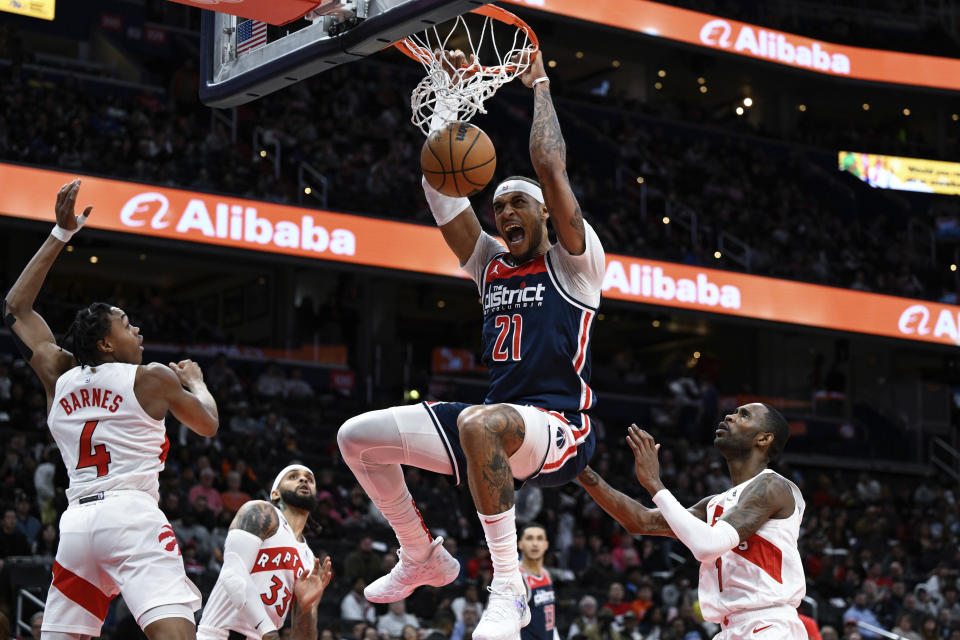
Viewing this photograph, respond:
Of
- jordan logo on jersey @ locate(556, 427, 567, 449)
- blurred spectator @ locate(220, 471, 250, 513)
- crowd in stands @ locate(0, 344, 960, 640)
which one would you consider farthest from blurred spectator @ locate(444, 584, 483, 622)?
jordan logo on jersey @ locate(556, 427, 567, 449)

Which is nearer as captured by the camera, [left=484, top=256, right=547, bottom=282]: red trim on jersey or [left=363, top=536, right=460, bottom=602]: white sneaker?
[left=484, top=256, right=547, bottom=282]: red trim on jersey

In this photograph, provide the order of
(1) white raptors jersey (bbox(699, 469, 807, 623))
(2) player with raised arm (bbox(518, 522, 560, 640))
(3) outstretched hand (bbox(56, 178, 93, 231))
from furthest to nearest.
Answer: (2) player with raised arm (bbox(518, 522, 560, 640)) → (3) outstretched hand (bbox(56, 178, 93, 231)) → (1) white raptors jersey (bbox(699, 469, 807, 623))

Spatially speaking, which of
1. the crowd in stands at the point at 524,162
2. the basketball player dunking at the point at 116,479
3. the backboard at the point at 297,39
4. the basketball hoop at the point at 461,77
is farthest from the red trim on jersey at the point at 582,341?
the crowd in stands at the point at 524,162

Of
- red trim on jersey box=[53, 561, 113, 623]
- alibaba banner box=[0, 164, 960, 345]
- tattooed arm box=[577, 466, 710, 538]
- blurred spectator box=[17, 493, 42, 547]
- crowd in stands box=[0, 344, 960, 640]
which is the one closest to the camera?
red trim on jersey box=[53, 561, 113, 623]

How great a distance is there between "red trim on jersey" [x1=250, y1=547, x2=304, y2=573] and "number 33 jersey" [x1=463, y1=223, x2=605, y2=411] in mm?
2650

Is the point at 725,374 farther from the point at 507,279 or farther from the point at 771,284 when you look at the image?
the point at 507,279

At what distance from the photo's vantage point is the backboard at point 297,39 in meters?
6.34

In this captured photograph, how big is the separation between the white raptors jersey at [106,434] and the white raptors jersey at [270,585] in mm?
2030

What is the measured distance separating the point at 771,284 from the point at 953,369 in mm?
11161

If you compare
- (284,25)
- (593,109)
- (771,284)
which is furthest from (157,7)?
(284,25)

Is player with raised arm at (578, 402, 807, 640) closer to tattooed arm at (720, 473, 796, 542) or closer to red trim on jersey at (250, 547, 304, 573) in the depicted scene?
tattooed arm at (720, 473, 796, 542)

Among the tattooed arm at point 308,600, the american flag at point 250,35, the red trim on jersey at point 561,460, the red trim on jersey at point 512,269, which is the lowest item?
the tattooed arm at point 308,600

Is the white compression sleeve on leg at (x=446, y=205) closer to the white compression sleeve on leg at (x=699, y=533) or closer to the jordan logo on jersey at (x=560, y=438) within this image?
the jordan logo on jersey at (x=560, y=438)

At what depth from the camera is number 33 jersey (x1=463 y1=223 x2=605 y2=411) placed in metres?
5.99
